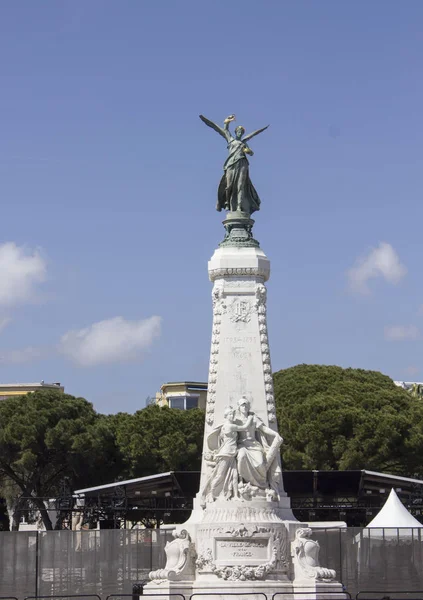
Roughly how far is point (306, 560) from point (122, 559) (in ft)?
24.7

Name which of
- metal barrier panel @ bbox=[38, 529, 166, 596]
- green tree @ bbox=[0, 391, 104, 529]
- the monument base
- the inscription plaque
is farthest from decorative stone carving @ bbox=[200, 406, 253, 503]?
green tree @ bbox=[0, 391, 104, 529]

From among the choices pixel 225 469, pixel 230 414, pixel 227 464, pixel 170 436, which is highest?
pixel 170 436

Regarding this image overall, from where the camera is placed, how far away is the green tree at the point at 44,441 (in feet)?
198

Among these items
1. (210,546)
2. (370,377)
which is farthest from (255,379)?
(370,377)

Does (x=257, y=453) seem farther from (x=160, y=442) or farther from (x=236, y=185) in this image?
(x=160, y=442)

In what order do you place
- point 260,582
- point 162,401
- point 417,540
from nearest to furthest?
point 260,582
point 417,540
point 162,401

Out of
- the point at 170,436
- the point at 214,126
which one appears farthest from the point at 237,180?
the point at 170,436

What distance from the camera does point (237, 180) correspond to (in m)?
34.3

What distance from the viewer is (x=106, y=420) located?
64.8m

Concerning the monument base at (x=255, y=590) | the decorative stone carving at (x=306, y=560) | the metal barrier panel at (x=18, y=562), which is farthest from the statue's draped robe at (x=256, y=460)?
the metal barrier panel at (x=18, y=562)

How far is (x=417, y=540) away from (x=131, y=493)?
53.4ft

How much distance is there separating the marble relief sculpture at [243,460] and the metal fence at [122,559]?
193 inches

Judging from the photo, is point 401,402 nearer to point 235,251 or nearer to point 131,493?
point 131,493

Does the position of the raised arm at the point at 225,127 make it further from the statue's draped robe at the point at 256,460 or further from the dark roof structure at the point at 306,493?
the dark roof structure at the point at 306,493
